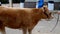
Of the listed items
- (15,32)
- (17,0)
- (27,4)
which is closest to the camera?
(15,32)

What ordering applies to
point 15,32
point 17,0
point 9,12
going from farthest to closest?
point 17,0, point 15,32, point 9,12

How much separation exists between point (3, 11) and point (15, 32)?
280 cm

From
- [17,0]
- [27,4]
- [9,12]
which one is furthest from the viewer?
[17,0]

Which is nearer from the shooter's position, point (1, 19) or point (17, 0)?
point (1, 19)

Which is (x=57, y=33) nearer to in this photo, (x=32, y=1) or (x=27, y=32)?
(x=27, y=32)

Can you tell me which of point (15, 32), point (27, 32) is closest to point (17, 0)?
point (15, 32)

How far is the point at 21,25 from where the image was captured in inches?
271

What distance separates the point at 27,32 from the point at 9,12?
86 centimetres

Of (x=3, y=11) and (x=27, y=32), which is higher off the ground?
(x=3, y=11)

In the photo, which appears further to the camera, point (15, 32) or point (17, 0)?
point (17, 0)

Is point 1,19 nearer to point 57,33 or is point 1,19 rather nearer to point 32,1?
point 57,33

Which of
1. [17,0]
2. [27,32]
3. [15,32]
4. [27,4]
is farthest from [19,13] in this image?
[17,0]

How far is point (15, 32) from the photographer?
9.51 meters

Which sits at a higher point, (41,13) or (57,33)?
(41,13)
